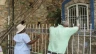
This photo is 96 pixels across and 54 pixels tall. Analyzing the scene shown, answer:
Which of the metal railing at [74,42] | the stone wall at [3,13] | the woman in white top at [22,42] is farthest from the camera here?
the stone wall at [3,13]

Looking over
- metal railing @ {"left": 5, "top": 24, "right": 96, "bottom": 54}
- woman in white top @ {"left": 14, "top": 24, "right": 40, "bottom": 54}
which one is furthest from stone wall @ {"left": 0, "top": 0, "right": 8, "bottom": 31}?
woman in white top @ {"left": 14, "top": 24, "right": 40, "bottom": 54}

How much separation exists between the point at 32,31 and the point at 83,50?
188 centimetres

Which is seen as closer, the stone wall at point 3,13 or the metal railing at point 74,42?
the metal railing at point 74,42

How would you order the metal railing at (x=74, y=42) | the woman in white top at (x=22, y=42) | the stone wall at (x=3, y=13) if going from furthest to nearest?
the stone wall at (x=3, y=13), the metal railing at (x=74, y=42), the woman in white top at (x=22, y=42)

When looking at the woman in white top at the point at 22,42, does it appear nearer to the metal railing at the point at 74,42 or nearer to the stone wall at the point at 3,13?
the metal railing at the point at 74,42

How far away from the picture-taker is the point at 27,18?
33.3 ft

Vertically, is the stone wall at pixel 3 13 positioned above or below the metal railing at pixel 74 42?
above

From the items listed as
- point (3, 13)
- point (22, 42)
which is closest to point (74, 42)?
point (22, 42)

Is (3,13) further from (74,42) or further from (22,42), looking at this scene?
(22,42)

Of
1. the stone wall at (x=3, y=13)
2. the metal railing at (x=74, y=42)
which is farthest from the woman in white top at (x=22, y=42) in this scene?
the stone wall at (x=3, y=13)

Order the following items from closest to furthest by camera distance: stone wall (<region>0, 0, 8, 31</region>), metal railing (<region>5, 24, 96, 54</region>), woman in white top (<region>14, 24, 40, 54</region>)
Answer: woman in white top (<region>14, 24, 40, 54</region>) < metal railing (<region>5, 24, 96, 54</region>) < stone wall (<region>0, 0, 8, 31</region>)

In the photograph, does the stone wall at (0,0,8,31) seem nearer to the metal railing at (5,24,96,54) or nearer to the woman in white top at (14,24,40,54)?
the metal railing at (5,24,96,54)

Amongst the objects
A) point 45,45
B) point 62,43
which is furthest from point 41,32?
point 62,43

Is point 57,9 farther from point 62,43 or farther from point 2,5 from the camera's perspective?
point 62,43
